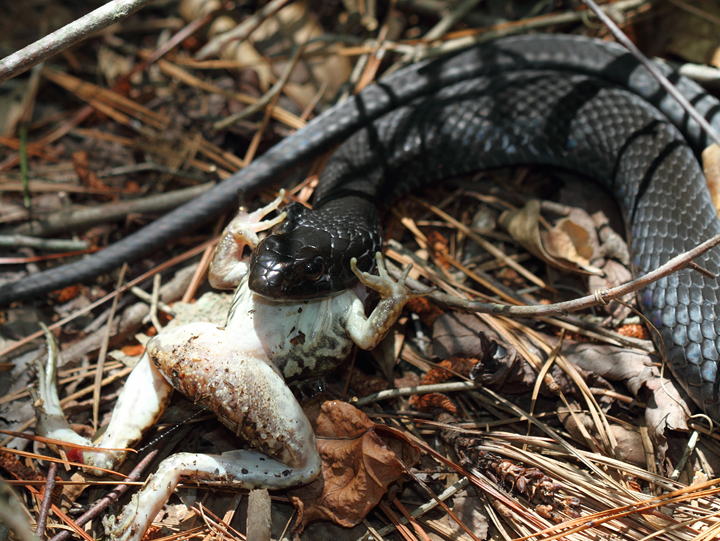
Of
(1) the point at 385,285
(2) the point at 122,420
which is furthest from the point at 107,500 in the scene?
(1) the point at 385,285

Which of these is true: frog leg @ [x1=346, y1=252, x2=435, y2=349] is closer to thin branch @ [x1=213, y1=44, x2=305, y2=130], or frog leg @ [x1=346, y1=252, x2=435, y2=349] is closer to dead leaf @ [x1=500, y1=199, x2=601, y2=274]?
dead leaf @ [x1=500, y1=199, x2=601, y2=274]

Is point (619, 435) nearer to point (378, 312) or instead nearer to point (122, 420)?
point (378, 312)

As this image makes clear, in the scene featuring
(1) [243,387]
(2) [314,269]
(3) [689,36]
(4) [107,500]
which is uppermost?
(3) [689,36]

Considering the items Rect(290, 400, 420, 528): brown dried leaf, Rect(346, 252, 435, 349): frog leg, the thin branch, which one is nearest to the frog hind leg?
Rect(290, 400, 420, 528): brown dried leaf

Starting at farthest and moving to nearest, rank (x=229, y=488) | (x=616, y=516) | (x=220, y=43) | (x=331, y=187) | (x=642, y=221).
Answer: (x=220, y=43), (x=331, y=187), (x=642, y=221), (x=229, y=488), (x=616, y=516)

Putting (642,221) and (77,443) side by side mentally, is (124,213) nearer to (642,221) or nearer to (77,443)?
(77,443)

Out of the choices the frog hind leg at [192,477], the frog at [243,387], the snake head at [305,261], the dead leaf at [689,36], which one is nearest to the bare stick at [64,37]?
the snake head at [305,261]

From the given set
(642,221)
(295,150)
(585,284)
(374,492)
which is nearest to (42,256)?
(295,150)
